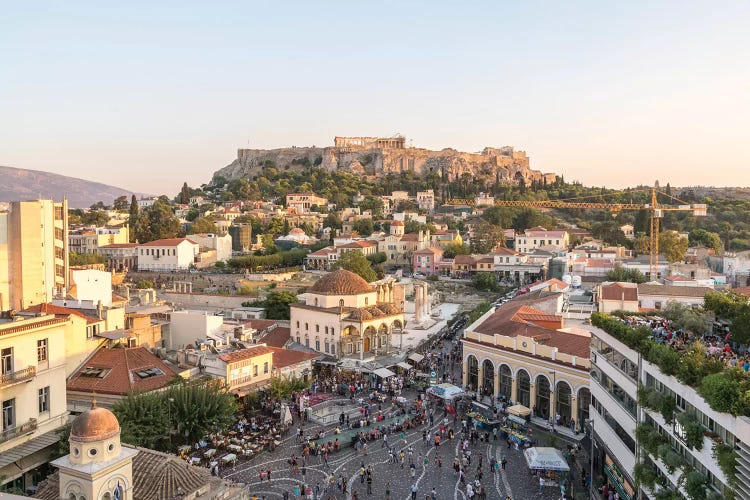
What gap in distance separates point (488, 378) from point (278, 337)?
599 inches

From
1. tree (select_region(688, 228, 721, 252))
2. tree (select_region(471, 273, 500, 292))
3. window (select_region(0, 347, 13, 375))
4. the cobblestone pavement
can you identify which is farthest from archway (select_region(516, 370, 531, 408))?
tree (select_region(688, 228, 721, 252))

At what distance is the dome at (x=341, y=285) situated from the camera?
40.0 meters

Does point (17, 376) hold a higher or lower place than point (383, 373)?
higher

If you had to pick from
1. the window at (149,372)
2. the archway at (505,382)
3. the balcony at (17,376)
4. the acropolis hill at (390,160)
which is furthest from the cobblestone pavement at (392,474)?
the acropolis hill at (390,160)

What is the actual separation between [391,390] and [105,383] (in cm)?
1269

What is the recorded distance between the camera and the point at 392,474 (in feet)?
70.6

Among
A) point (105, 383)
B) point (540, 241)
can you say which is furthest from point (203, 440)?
point (540, 241)

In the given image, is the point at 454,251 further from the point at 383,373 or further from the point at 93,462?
the point at 93,462

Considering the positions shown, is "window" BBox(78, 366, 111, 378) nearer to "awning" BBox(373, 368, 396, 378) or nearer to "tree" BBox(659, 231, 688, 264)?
"awning" BBox(373, 368, 396, 378)

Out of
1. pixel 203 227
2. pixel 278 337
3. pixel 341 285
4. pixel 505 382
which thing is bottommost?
pixel 278 337

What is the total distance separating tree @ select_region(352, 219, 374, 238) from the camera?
9219cm

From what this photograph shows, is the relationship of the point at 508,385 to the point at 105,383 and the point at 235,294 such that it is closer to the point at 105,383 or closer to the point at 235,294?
the point at 105,383

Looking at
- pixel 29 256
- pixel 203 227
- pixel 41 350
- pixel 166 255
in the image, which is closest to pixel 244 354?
pixel 41 350

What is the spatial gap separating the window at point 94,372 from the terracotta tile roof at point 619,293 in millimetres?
25268
